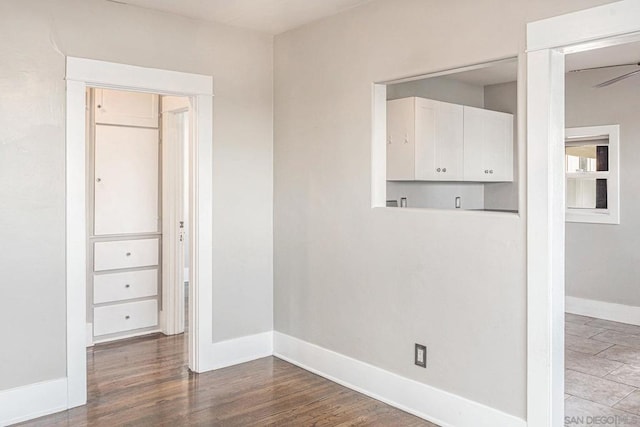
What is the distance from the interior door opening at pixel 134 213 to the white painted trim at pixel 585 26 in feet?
9.52

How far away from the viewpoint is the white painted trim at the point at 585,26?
2307 millimetres

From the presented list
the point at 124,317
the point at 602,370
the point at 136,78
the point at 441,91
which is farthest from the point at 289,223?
the point at 602,370

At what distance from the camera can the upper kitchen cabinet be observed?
169 inches

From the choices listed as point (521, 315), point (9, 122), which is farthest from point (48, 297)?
point (521, 315)

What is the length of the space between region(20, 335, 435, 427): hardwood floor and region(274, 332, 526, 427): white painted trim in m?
0.06

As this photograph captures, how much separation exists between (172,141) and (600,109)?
14.4 ft

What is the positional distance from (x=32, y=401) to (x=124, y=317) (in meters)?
1.59

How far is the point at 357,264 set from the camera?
3662 millimetres

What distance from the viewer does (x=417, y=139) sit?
431cm

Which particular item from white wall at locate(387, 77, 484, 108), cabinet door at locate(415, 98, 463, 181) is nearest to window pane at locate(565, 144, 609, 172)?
white wall at locate(387, 77, 484, 108)

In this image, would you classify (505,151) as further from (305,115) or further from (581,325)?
(305,115)

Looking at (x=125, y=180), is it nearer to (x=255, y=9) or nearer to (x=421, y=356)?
(x=255, y=9)

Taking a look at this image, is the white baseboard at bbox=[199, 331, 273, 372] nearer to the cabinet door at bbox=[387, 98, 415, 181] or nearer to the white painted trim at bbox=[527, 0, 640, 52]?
the cabinet door at bbox=[387, 98, 415, 181]

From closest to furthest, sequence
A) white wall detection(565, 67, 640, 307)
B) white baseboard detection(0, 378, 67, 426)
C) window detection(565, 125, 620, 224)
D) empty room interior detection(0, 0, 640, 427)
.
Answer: empty room interior detection(0, 0, 640, 427)
white baseboard detection(0, 378, 67, 426)
white wall detection(565, 67, 640, 307)
window detection(565, 125, 620, 224)
